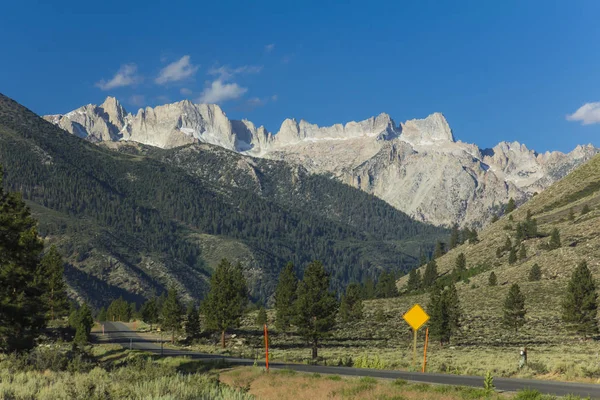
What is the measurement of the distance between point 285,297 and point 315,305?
1401 inches

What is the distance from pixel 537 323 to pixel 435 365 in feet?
173

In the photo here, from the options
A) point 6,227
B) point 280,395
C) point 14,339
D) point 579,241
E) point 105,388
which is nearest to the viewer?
point 105,388

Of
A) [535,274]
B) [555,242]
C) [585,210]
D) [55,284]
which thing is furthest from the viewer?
[585,210]

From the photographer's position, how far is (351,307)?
106875 millimetres

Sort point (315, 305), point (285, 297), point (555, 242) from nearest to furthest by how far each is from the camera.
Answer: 1. point (315, 305)
2. point (285, 297)
3. point (555, 242)

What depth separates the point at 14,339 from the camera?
36.6 m

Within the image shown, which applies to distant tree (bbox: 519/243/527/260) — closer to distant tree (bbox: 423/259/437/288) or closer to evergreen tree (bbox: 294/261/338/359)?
distant tree (bbox: 423/259/437/288)

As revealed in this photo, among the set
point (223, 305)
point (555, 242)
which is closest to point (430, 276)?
point (555, 242)

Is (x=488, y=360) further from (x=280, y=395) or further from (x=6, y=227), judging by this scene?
(x=6, y=227)

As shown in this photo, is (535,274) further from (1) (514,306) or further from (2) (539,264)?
(1) (514,306)

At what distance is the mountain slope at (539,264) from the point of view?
7794cm

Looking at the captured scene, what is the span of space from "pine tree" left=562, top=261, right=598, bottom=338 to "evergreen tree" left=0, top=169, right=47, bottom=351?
57.0 m

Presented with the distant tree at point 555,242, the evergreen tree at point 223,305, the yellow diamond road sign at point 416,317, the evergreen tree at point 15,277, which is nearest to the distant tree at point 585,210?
the distant tree at point 555,242

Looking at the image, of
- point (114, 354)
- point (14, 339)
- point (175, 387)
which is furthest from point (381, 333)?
point (175, 387)
